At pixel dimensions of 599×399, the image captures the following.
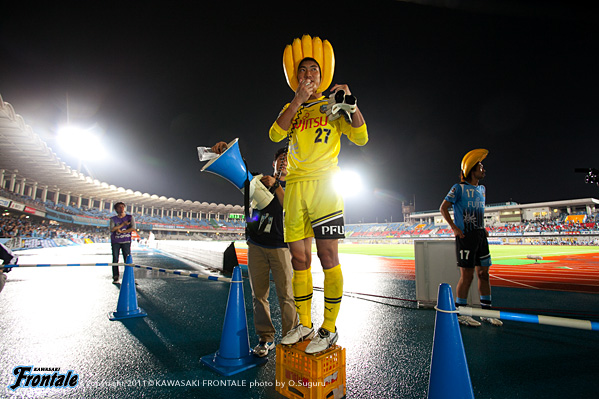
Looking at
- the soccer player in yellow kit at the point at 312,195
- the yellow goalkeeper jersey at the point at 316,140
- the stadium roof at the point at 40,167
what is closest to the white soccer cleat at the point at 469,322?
the soccer player in yellow kit at the point at 312,195

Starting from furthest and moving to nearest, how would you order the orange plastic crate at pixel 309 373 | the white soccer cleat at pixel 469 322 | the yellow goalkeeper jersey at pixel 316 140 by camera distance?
the white soccer cleat at pixel 469 322, the yellow goalkeeper jersey at pixel 316 140, the orange plastic crate at pixel 309 373

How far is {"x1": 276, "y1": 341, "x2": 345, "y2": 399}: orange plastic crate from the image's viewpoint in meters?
1.57

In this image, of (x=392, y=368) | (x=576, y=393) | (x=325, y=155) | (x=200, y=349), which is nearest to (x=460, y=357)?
(x=392, y=368)

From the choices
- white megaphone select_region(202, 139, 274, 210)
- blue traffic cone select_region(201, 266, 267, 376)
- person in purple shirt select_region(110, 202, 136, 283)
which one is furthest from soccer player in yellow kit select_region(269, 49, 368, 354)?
person in purple shirt select_region(110, 202, 136, 283)

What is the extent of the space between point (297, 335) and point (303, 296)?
25 centimetres

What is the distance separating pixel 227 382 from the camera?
1.95m

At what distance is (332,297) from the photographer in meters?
1.86

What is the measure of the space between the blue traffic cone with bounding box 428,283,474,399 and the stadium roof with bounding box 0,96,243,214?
28.7 metres

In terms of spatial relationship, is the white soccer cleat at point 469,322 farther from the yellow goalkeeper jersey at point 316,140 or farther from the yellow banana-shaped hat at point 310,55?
the yellow banana-shaped hat at point 310,55

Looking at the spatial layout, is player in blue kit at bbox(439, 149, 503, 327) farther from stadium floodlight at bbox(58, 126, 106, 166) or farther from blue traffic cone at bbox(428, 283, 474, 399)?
stadium floodlight at bbox(58, 126, 106, 166)

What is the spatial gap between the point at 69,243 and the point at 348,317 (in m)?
35.3

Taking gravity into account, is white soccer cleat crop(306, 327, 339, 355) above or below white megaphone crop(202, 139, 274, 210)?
below

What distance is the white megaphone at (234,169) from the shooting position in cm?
217

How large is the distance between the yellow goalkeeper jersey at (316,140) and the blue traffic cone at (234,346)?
3.92ft
